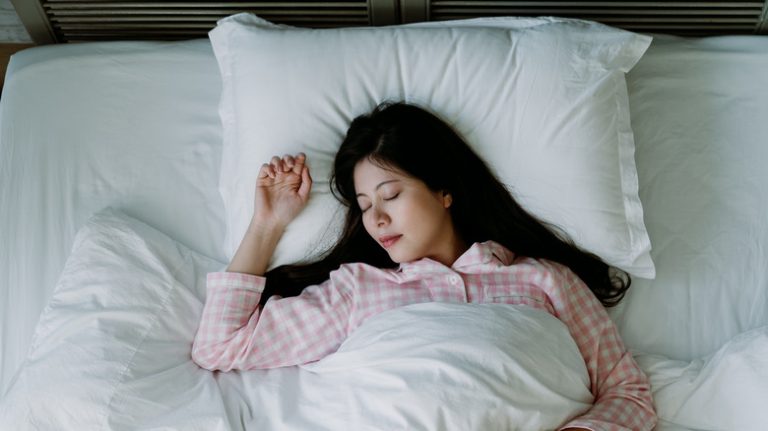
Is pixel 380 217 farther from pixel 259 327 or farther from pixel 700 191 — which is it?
pixel 700 191

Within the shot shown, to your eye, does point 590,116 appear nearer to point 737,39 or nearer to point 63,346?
point 737,39

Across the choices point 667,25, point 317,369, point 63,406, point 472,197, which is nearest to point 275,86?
point 472,197

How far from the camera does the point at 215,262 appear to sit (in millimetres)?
1799

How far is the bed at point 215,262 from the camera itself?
1448 mm

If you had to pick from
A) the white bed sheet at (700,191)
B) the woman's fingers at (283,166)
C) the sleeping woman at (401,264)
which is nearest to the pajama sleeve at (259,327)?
the sleeping woman at (401,264)

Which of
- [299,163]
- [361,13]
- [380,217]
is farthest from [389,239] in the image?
[361,13]

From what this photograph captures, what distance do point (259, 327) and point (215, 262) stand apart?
0.23 metres

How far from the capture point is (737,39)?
202 cm

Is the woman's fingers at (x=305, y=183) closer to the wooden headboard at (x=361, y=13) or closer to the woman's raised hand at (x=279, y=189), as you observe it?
the woman's raised hand at (x=279, y=189)

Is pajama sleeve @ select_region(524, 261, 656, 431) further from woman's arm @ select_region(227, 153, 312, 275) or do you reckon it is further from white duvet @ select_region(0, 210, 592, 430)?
woman's arm @ select_region(227, 153, 312, 275)

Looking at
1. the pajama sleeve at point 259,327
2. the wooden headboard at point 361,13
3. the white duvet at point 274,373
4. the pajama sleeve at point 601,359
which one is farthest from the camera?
the wooden headboard at point 361,13

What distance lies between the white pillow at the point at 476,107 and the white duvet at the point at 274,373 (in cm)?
28

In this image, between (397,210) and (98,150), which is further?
(98,150)

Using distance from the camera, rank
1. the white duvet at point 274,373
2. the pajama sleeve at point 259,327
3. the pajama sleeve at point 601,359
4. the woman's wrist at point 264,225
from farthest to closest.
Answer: the woman's wrist at point 264,225 < the pajama sleeve at point 259,327 < the pajama sleeve at point 601,359 < the white duvet at point 274,373
